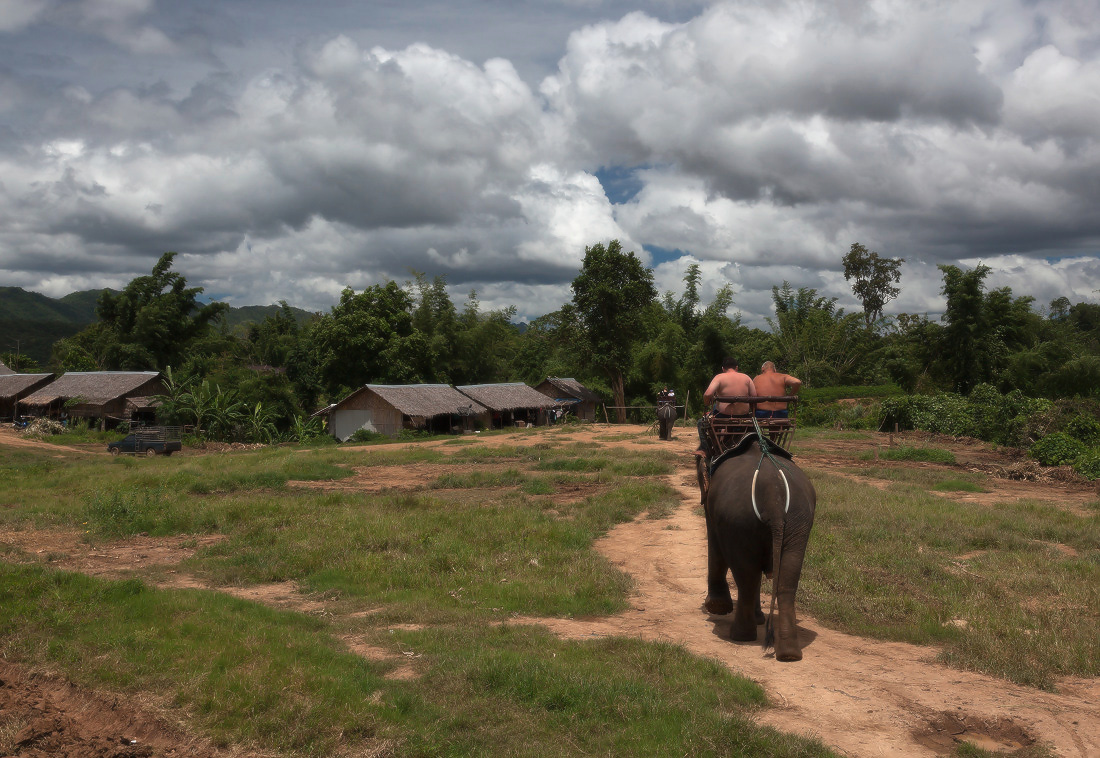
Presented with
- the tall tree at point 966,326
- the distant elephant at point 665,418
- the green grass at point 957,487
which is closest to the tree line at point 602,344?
the tall tree at point 966,326

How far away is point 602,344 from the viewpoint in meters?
43.1

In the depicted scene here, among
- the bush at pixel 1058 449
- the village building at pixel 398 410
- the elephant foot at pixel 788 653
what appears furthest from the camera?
the village building at pixel 398 410

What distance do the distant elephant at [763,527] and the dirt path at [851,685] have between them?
319 millimetres

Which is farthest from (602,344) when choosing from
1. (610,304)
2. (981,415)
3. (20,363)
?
(20,363)

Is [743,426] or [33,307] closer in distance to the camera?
[743,426]

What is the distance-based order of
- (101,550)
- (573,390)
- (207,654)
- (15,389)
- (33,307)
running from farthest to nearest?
1. (33,307)
2. (573,390)
3. (15,389)
4. (101,550)
5. (207,654)

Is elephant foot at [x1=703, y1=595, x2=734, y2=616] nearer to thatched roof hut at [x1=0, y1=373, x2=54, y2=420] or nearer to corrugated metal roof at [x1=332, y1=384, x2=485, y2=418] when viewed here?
corrugated metal roof at [x1=332, y1=384, x2=485, y2=418]

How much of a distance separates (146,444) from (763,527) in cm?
3079

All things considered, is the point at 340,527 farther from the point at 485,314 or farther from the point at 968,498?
the point at 485,314

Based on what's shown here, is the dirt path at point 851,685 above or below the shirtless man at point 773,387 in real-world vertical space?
below

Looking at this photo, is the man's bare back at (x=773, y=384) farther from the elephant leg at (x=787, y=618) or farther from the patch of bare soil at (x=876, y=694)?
the patch of bare soil at (x=876, y=694)

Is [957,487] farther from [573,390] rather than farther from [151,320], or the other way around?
[151,320]

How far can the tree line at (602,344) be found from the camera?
39.8 metres

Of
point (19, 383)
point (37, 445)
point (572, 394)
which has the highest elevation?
point (19, 383)
